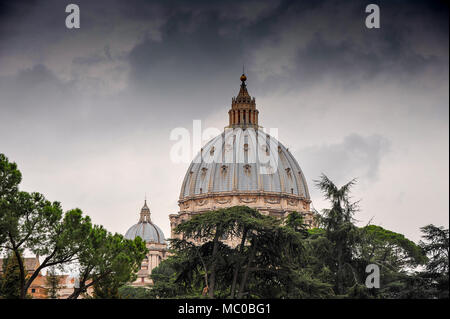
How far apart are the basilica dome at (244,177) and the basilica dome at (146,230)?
12312 mm

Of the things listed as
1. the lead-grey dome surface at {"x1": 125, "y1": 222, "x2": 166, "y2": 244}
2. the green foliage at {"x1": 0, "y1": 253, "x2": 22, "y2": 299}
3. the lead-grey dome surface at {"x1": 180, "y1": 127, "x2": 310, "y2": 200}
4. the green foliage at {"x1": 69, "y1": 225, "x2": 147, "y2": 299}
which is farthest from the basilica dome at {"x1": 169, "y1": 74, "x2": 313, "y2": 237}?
the green foliage at {"x1": 69, "y1": 225, "x2": 147, "y2": 299}

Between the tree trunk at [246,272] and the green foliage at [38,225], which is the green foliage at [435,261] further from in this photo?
the green foliage at [38,225]

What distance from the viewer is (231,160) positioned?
109625 mm

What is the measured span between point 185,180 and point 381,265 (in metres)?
84.3

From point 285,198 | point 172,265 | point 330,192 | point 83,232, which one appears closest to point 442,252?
point 330,192

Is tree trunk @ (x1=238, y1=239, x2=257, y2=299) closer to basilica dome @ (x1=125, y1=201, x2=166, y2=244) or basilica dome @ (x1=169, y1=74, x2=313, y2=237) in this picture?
basilica dome @ (x1=169, y1=74, x2=313, y2=237)

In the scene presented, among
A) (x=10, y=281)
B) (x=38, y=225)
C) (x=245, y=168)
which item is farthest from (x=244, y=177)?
(x=38, y=225)

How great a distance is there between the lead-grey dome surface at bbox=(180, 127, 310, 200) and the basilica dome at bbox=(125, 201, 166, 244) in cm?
1310

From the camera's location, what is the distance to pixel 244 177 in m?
106

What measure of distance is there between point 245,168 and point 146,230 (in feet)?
86.6

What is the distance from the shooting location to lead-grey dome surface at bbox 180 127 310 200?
106 meters

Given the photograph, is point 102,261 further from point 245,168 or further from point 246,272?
point 245,168

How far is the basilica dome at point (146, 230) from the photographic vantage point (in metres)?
120
